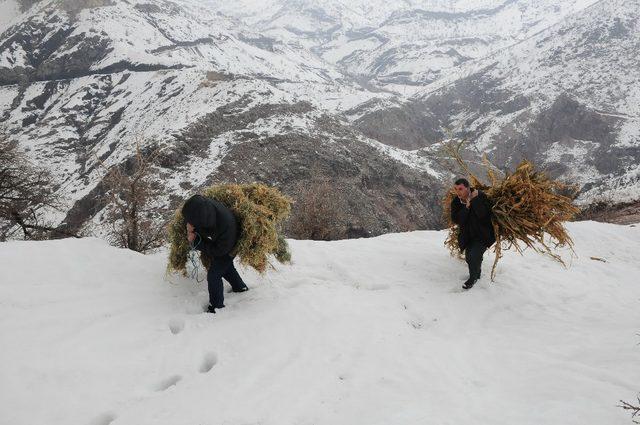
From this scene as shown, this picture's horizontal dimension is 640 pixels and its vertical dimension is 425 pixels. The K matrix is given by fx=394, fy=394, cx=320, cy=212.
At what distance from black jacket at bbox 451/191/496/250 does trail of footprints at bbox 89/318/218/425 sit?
458 cm

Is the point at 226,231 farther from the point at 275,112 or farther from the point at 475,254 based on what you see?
the point at 275,112

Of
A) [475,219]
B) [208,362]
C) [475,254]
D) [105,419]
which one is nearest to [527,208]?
[475,219]

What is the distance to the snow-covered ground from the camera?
3.80 m

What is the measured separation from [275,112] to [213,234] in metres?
43.9

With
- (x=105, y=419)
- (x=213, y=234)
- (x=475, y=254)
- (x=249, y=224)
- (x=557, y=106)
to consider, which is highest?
(x=557, y=106)

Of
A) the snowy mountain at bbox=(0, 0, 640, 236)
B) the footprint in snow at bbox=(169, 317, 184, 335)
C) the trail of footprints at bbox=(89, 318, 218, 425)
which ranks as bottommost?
the trail of footprints at bbox=(89, 318, 218, 425)

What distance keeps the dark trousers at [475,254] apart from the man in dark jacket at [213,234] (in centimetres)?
402

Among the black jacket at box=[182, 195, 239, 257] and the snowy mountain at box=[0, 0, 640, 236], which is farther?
the snowy mountain at box=[0, 0, 640, 236]

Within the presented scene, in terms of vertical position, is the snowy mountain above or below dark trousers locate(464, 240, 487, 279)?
above

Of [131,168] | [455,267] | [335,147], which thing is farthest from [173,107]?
[455,267]

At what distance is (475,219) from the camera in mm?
6727

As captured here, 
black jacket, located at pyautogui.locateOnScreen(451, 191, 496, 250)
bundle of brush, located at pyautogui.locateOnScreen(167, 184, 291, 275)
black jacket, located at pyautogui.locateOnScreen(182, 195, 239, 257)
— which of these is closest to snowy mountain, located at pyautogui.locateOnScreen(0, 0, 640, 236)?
black jacket, located at pyautogui.locateOnScreen(451, 191, 496, 250)

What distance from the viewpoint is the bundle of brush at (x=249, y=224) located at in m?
5.91

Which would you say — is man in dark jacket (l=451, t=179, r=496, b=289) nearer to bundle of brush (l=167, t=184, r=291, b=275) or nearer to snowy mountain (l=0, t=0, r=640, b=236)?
snowy mountain (l=0, t=0, r=640, b=236)
